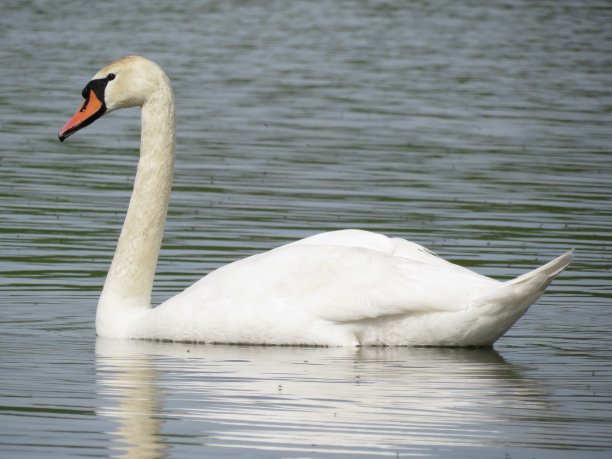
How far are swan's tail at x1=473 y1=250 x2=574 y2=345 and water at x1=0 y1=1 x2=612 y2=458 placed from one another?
0.84 feet

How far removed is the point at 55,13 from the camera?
4178 cm

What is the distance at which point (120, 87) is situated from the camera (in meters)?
11.2

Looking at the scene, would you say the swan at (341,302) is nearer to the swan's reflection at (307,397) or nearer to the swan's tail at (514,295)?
the swan's tail at (514,295)

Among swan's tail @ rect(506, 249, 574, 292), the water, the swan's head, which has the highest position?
the swan's head

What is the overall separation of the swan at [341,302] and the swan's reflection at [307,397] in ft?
0.37

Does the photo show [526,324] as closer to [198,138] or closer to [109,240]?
[109,240]

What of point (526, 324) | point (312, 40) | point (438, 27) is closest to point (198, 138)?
point (526, 324)

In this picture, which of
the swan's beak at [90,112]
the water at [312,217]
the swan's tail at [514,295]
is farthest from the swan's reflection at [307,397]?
the swan's beak at [90,112]

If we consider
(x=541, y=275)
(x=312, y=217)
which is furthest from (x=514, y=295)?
(x=312, y=217)

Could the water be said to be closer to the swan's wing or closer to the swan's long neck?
the swan's wing

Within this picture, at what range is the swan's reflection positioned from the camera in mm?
7570

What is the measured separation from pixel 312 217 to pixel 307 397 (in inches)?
273

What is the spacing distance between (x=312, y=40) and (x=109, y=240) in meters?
23.7

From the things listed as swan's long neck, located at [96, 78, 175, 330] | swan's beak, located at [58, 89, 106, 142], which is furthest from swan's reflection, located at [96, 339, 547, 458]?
swan's beak, located at [58, 89, 106, 142]
